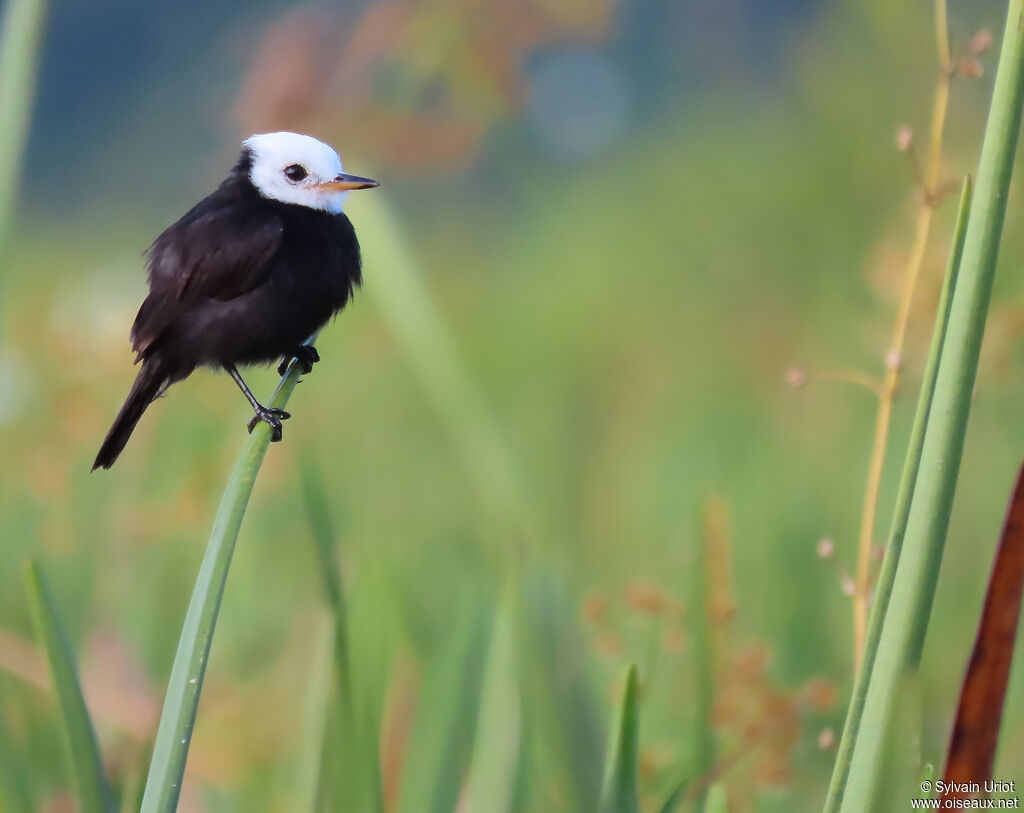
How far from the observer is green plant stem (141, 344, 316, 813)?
0.63 m

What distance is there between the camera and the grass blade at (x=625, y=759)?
2.21ft

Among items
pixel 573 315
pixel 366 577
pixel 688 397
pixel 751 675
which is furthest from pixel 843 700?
pixel 573 315

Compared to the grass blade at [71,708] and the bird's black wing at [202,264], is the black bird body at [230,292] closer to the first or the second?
the bird's black wing at [202,264]

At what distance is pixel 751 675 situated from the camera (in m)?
1.25

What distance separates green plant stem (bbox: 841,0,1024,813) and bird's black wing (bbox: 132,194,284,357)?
1038 mm

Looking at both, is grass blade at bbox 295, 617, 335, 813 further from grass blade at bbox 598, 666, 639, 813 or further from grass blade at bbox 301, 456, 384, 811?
grass blade at bbox 598, 666, 639, 813

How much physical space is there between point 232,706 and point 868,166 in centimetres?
223

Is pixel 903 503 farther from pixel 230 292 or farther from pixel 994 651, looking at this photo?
pixel 230 292

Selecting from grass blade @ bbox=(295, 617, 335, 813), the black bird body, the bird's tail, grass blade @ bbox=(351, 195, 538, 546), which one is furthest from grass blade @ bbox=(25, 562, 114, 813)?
the black bird body

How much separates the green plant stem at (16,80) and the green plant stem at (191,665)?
1.11 feet

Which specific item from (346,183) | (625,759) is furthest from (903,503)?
(346,183)

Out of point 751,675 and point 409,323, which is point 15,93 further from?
point 751,675

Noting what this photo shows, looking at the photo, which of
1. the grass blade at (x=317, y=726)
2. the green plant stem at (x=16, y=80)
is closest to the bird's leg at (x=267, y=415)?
the grass blade at (x=317, y=726)

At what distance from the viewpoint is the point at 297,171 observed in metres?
1.63
